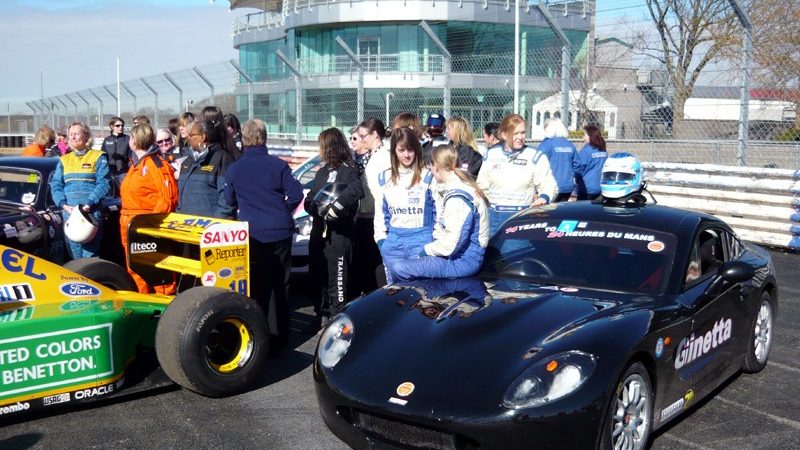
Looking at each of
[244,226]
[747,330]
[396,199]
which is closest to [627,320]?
[747,330]

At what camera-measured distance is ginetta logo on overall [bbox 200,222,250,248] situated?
5863mm

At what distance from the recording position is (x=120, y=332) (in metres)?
5.18

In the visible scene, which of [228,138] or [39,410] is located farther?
[228,138]

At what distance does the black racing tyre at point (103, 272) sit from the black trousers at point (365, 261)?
1.96 m

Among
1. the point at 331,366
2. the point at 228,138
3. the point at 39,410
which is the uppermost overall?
the point at 228,138

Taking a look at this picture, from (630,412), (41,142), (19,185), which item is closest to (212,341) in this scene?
(630,412)

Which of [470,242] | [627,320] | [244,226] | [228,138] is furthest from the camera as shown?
[228,138]

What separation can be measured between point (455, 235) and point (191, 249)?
259cm

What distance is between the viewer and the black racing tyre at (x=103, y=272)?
639 cm

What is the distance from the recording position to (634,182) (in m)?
6.07

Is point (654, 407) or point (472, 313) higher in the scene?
point (472, 313)

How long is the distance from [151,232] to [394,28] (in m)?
34.7

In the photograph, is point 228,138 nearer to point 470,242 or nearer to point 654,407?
point 470,242

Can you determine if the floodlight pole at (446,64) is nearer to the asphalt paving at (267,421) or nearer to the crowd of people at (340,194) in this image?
the crowd of people at (340,194)
